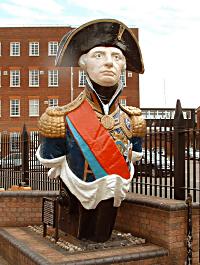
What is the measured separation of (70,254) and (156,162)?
238 cm

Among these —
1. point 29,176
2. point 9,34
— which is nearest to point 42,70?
point 9,34

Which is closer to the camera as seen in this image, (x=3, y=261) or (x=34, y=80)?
(x=3, y=261)

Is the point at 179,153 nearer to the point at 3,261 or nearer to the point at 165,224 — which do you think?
the point at 165,224

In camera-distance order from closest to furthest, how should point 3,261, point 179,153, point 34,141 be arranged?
point 179,153 → point 3,261 → point 34,141

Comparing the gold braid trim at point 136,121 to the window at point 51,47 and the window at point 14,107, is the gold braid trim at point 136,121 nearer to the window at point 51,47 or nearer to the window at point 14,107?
the window at point 14,107

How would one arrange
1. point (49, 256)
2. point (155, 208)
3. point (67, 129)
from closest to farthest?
1. point (49, 256)
2. point (67, 129)
3. point (155, 208)

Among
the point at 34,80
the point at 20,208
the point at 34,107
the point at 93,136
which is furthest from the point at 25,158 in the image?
the point at 34,80

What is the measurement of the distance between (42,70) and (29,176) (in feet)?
91.1

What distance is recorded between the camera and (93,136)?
5688mm

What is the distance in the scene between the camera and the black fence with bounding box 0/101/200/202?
21.7 feet

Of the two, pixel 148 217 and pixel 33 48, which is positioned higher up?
pixel 33 48

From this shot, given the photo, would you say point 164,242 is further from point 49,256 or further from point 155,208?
point 49,256

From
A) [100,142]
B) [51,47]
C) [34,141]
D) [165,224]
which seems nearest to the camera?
[100,142]

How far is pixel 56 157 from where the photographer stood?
19.2 feet
